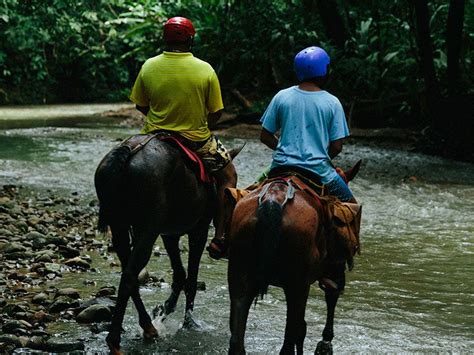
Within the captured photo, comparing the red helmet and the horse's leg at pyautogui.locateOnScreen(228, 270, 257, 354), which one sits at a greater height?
the red helmet

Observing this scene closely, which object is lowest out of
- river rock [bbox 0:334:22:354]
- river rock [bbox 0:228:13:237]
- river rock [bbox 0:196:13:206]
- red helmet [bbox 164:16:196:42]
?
river rock [bbox 0:196:13:206]

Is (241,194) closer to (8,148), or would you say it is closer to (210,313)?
(210,313)

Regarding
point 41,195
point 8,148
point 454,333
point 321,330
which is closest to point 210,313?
point 321,330

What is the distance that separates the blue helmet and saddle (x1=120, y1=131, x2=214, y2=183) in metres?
1.20

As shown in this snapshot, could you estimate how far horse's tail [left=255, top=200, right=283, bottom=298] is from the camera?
4453 millimetres

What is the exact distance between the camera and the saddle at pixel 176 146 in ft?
18.5

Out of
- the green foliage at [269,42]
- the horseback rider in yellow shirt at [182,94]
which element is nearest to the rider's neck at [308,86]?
the horseback rider in yellow shirt at [182,94]

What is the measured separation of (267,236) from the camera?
14.6ft

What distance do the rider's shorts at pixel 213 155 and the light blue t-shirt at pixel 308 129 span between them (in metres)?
1.16

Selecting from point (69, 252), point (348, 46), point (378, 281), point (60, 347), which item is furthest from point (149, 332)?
point (348, 46)

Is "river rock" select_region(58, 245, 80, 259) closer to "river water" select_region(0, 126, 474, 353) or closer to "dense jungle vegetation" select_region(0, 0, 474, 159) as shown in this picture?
"river water" select_region(0, 126, 474, 353)

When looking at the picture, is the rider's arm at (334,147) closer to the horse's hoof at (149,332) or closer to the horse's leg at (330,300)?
the horse's leg at (330,300)

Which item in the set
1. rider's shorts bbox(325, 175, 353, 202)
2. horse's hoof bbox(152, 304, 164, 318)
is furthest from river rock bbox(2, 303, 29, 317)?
rider's shorts bbox(325, 175, 353, 202)

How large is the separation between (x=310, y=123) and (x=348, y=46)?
1650 cm
